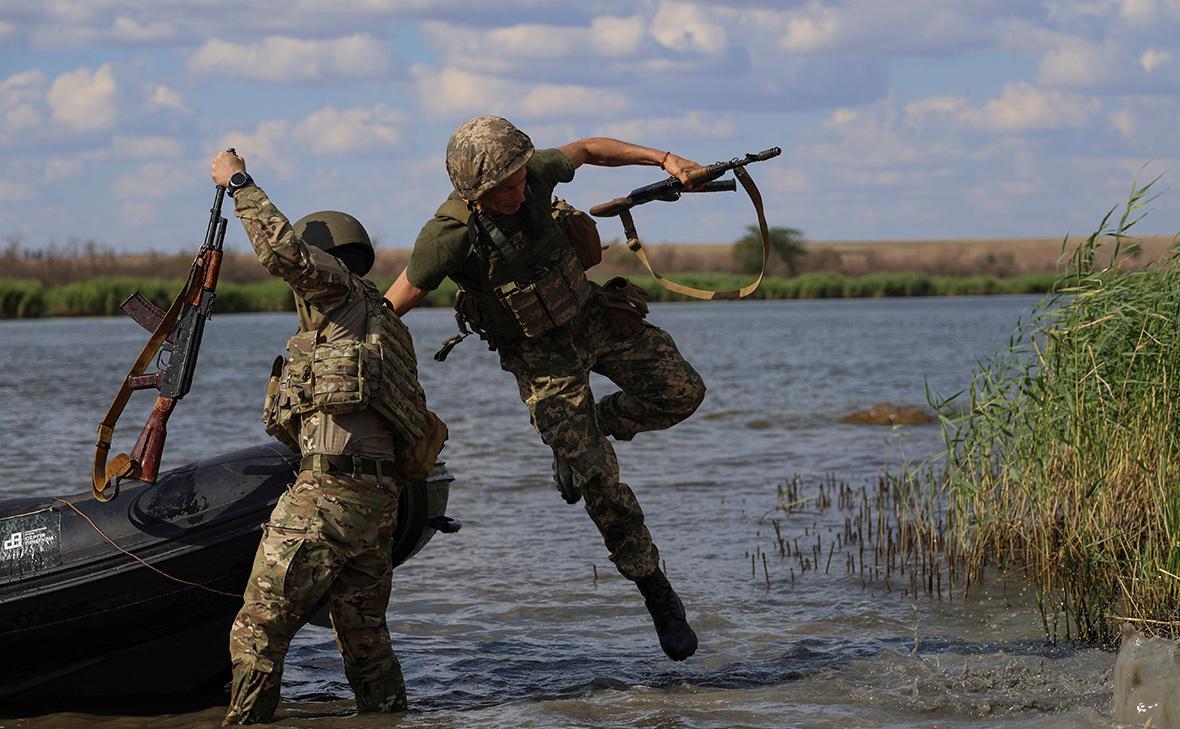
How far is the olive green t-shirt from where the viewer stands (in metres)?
5.19

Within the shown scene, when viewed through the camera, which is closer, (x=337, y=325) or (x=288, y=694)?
(x=337, y=325)

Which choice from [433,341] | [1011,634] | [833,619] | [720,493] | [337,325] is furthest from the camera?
[433,341]

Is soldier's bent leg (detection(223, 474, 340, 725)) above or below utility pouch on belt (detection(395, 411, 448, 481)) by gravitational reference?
below

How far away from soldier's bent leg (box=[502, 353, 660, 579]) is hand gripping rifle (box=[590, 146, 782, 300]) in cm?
58

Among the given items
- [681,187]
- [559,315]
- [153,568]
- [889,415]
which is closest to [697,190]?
[681,187]

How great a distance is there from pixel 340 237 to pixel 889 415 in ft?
36.0

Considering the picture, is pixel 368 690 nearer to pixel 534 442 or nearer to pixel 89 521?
pixel 89 521

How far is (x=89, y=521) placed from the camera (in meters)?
5.55

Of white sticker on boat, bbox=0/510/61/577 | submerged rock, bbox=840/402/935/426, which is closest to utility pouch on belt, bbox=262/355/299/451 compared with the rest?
white sticker on boat, bbox=0/510/61/577

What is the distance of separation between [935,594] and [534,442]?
307 inches

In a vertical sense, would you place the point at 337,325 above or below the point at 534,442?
above

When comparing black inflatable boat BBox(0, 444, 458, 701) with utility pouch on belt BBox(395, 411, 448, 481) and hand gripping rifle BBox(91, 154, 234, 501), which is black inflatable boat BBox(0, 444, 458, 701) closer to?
A: hand gripping rifle BBox(91, 154, 234, 501)

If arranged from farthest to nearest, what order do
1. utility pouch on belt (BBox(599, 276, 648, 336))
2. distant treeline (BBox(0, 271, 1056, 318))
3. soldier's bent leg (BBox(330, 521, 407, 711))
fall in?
distant treeline (BBox(0, 271, 1056, 318))
utility pouch on belt (BBox(599, 276, 648, 336))
soldier's bent leg (BBox(330, 521, 407, 711))

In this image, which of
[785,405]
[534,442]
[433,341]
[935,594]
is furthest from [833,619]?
[433,341]
